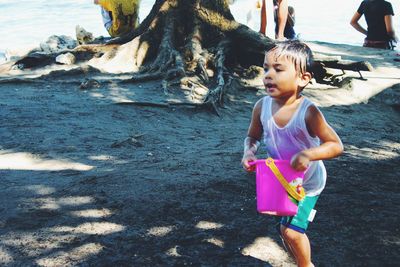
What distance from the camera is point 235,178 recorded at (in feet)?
14.7

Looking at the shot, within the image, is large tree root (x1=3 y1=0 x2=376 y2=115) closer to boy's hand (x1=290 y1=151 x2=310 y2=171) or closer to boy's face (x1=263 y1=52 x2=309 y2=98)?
boy's face (x1=263 y1=52 x2=309 y2=98)

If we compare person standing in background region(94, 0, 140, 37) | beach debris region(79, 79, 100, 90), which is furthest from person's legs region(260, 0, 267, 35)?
beach debris region(79, 79, 100, 90)

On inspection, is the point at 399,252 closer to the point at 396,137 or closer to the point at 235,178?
the point at 235,178

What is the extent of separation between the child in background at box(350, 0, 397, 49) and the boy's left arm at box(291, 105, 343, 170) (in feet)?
28.3

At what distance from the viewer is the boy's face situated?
2639mm

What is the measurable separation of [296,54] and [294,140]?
1.44 feet

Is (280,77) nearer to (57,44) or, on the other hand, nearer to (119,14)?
(119,14)

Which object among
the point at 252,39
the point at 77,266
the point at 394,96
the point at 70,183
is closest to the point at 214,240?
the point at 77,266

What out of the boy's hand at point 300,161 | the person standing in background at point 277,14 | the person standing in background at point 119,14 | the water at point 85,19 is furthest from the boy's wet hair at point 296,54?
the water at point 85,19

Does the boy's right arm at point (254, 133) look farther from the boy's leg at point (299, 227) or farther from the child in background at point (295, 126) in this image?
the boy's leg at point (299, 227)

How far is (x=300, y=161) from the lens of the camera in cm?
246

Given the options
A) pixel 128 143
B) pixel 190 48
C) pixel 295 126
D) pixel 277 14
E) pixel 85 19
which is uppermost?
pixel 277 14

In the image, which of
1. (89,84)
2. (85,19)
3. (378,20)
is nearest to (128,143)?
(89,84)

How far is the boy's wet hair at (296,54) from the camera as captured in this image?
263 centimetres
